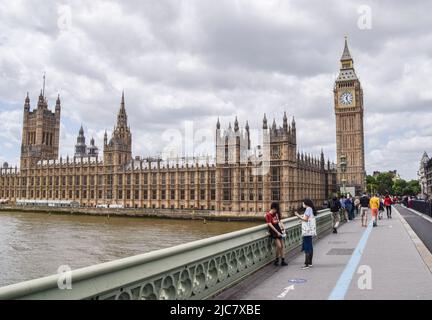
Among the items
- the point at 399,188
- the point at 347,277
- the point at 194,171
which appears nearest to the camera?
the point at 347,277

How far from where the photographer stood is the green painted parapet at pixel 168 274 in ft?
12.2

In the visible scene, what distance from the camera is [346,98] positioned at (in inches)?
4894

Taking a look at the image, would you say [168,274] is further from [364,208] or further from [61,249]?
[61,249]

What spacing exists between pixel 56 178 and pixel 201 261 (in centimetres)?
11207

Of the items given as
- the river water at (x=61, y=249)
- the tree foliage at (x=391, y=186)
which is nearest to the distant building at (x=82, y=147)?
the river water at (x=61, y=249)

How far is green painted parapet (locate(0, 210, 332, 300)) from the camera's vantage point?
12.2 feet

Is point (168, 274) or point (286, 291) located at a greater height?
point (168, 274)

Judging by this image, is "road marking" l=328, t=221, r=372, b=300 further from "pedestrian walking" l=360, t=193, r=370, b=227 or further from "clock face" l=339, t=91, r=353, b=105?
"clock face" l=339, t=91, r=353, b=105

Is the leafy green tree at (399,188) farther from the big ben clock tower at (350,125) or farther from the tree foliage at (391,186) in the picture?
the big ben clock tower at (350,125)

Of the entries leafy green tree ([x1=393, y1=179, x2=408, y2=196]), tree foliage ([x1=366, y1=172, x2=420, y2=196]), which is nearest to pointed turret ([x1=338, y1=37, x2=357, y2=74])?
tree foliage ([x1=366, y1=172, x2=420, y2=196])

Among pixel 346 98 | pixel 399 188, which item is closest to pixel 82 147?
pixel 346 98

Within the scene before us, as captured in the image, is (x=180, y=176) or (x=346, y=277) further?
(x=180, y=176)

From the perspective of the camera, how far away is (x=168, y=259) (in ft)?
18.1

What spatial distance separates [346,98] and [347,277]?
124090mm
